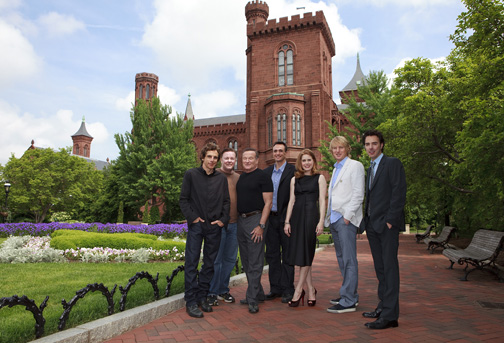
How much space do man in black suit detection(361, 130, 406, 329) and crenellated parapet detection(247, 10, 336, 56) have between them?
1242 inches

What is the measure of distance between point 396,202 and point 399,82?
12829mm

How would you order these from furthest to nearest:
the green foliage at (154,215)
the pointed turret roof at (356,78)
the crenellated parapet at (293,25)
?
→ the pointed turret roof at (356,78), the crenellated parapet at (293,25), the green foliage at (154,215)

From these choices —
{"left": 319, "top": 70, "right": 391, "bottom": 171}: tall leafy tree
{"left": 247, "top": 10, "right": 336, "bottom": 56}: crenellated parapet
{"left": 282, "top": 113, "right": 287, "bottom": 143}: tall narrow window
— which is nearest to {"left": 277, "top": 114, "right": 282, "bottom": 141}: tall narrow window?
{"left": 282, "top": 113, "right": 287, "bottom": 143}: tall narrow window

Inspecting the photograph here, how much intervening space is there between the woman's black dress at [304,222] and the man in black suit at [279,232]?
0.84 ft

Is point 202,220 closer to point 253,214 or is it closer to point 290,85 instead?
point 253,214

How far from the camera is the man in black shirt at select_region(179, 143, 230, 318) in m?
4.53

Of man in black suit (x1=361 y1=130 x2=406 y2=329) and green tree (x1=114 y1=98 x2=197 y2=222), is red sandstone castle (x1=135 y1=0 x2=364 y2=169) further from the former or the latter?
man in black suit (x1=361 y1=130 x2=406 y2=329)

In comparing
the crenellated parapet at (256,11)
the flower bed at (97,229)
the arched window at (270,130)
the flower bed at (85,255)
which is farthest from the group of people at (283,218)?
the crenellated parapet at (256,11)

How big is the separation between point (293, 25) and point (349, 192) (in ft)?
105

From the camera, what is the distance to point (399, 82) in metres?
15.1

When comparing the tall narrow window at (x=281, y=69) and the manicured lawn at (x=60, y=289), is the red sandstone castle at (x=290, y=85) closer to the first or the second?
the tall narrow window at (x=281, y=69)

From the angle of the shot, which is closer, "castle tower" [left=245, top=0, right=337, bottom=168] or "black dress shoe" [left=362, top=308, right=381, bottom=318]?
"black dress shoe" [left=362, top=308, right=381, bottom=318]

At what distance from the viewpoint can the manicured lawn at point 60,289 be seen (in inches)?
136

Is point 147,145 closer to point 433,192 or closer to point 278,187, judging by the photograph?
point 433,192
